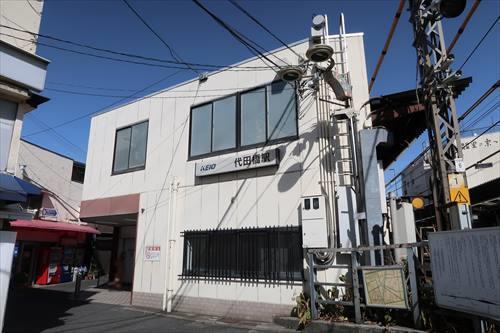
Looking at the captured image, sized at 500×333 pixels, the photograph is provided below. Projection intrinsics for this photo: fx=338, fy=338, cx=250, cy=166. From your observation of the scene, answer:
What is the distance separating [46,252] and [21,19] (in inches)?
597

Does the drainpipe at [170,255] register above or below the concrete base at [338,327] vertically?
above

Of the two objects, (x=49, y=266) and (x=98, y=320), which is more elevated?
(x=49, y=266)

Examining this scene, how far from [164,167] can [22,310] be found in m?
6.56

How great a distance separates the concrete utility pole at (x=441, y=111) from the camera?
7.15m

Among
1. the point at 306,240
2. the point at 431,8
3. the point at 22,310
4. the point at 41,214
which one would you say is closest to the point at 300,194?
the point at 306,240

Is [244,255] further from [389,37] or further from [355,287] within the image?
[389,37]

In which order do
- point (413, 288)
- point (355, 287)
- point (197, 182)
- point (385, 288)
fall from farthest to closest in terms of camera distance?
point (197, 182) < point (355, 287) < point (385, 288) < point (413, 288)

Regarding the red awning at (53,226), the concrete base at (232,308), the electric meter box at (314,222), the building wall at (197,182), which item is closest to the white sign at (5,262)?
the building wall at (197,182)

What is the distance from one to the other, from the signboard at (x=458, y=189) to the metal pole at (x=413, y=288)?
1.46 meters

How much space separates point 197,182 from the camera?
11.8 meters

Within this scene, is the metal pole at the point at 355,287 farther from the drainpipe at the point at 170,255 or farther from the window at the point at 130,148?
the window at the point at 130,148

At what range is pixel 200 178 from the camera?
11.7 meters

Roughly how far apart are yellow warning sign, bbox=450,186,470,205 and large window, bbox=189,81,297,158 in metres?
4.48

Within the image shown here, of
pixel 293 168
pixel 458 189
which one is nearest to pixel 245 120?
pixel 293 168
